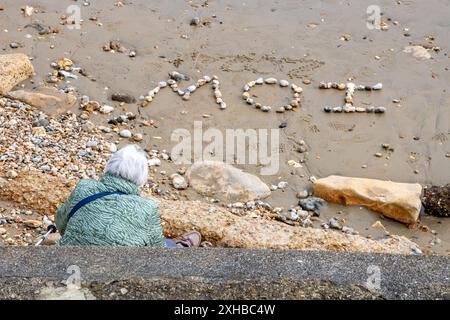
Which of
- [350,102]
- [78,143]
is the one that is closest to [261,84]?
[350,102]

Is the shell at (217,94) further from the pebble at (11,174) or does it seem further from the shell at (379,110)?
the pebble at (11,174)

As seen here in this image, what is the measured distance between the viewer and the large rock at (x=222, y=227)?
6020 mm

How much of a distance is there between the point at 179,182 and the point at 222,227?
4.34 ft

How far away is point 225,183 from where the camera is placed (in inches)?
289

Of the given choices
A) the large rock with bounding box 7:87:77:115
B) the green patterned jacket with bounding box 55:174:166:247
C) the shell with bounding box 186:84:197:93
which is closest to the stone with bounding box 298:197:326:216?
the shell with bounding box 186:84:197:93

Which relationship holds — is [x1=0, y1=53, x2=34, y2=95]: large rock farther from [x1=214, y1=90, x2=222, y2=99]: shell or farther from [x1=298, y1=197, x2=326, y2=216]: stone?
[x1=298, y1=197, x2=326, y2=216]: stone

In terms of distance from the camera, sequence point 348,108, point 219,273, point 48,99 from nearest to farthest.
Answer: point 219,273, point 48,99, point 348,108

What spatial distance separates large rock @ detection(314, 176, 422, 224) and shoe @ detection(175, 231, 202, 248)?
204 centimetres

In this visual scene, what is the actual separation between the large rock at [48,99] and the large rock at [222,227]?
170 cm

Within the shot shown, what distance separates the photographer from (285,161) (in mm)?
7836

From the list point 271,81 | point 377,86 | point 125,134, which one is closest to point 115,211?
point 125,134

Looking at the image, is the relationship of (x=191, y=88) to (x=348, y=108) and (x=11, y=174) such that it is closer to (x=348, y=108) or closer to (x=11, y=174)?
(x=348, y=108)

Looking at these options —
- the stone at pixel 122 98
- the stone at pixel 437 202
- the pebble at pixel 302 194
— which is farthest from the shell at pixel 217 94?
the stone at pixel 437 202

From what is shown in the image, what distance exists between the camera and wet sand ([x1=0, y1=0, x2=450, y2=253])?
7922 millimetres
